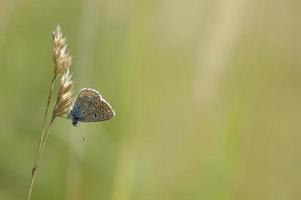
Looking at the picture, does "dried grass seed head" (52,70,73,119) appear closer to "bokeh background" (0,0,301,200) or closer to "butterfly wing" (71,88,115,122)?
"butterfly wing" (71,88,115,122)

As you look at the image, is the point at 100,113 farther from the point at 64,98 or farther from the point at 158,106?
the point at 158,106

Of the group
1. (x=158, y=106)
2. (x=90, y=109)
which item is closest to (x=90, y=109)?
(x=90, y=109)

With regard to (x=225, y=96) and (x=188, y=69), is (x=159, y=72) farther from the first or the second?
(x=225, y=96)

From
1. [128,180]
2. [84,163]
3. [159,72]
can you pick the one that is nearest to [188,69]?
[159,72]

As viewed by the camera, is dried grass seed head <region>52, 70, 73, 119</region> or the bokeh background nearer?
dried grass seed head <region>52, 70, 73, 119</region>

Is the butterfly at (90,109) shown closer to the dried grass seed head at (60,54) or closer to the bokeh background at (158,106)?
the dried grass seed head at (60,54)

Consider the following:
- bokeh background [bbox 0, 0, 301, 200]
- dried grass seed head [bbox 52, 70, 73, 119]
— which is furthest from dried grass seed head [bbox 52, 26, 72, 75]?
bokeh background [bbox 0, 0, 301, 200]
